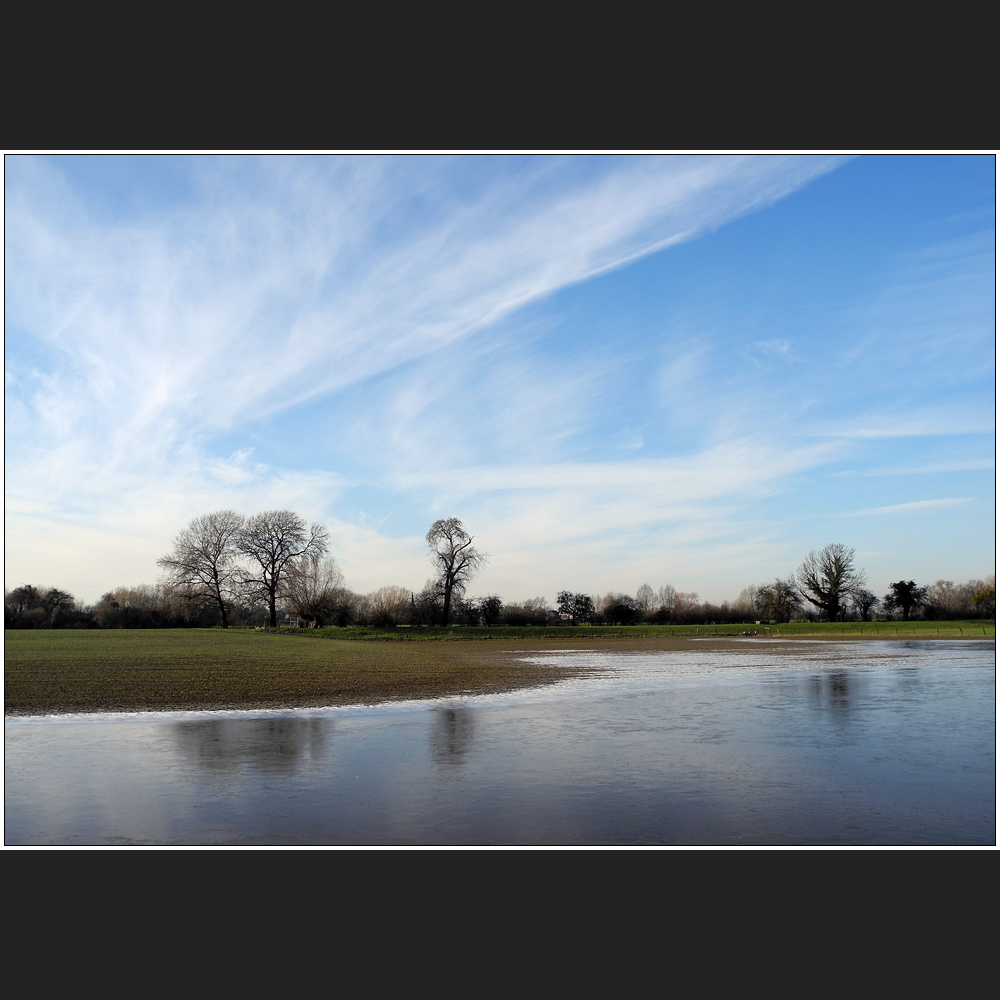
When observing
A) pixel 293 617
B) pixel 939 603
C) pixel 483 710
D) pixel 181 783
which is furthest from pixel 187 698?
→ pixel 939 603

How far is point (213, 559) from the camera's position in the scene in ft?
240

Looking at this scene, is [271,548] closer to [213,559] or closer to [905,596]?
[213,559]

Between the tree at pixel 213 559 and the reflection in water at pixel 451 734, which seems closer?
the reflection in water at pixel 451 734

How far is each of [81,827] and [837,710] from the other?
1385 cm

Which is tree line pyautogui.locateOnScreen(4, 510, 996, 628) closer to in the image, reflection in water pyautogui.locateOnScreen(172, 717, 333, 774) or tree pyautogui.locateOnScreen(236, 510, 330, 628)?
tree pyautogui.locateOnScreen(236, 510, 330, 628)

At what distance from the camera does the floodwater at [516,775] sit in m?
7.48

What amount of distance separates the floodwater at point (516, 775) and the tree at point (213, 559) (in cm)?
6056

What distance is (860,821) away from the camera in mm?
7742

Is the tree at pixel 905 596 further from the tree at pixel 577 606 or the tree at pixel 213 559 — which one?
the tree at pixel 213 559

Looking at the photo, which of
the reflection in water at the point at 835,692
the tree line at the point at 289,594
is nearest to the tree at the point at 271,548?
the tree line at the point at 289,594

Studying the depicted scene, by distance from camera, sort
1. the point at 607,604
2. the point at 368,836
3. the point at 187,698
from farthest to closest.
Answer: the point at 607,604 < the point at 187,698 < the point at 368,836

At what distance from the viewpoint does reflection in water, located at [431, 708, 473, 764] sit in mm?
10852

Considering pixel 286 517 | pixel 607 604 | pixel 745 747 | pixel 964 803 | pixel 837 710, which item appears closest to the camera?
pixel 964 803

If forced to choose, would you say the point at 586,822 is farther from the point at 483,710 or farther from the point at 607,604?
the point at 607,604
